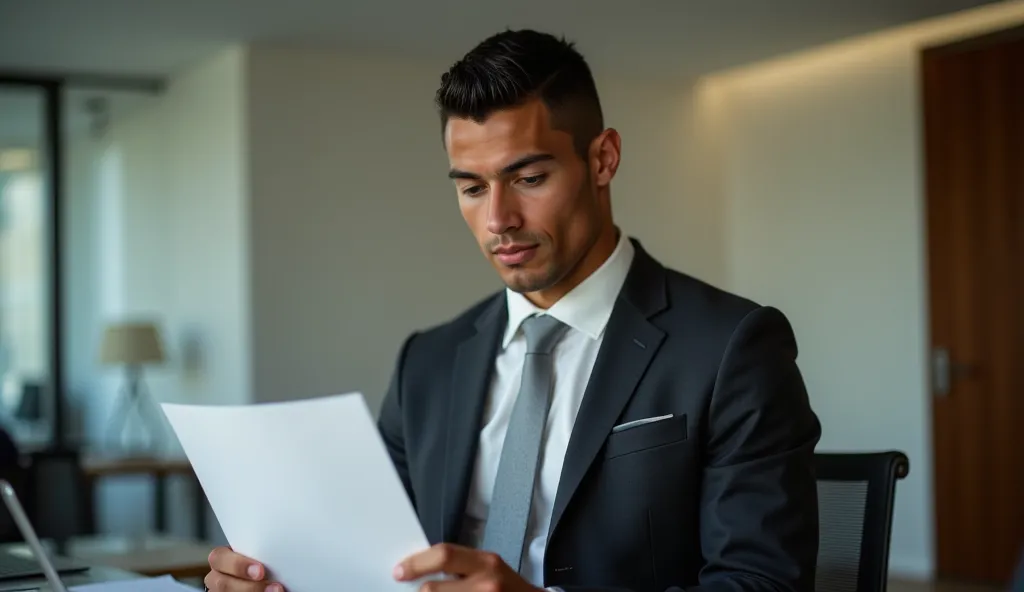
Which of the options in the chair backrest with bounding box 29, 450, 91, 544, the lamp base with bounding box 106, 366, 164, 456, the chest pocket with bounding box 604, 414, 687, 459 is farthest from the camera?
the lamp base with bounding box 106, 366, 164, 456

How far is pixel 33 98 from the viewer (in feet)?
23.5

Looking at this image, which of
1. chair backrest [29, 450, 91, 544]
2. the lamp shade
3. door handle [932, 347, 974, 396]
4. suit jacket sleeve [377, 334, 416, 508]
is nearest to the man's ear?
suit jacket sleeve [377, 334, 416, 508]

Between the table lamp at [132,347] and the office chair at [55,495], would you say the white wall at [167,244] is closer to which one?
the table lamp at [132,347]

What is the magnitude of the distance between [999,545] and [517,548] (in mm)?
4992

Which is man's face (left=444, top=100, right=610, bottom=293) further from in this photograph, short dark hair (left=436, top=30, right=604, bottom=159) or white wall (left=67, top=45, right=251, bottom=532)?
white wall (left=67, top=45, right=251, bottom=532)

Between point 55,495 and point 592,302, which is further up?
point 592,302

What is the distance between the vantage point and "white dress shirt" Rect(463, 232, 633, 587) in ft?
6.01

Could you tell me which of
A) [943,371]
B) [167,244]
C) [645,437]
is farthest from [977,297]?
[645,437]

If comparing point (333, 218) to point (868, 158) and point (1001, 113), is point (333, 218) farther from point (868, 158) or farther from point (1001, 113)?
point (1001, 113)

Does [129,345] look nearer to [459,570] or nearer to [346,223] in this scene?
[346,223]

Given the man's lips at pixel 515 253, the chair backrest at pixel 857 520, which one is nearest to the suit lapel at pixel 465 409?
the man's lips at pixel 515 253

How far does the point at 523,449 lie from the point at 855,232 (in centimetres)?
543

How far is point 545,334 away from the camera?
6.32 feet

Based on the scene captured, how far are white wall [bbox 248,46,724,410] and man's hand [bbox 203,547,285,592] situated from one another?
5032mm
